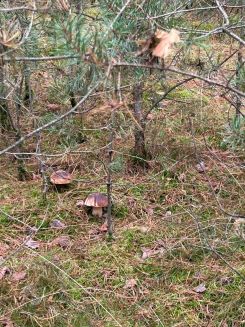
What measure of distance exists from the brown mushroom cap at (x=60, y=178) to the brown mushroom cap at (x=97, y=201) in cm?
31

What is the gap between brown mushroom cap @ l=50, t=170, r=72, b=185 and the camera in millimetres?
3445

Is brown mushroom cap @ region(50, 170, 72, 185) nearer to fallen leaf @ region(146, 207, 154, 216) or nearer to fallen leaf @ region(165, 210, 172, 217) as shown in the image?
fallen leaf @ region(146, 207, 154, 216)

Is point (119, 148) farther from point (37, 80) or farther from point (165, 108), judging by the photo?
point (37, 80)

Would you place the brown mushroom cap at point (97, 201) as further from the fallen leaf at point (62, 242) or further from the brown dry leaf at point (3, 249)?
the brown dry leaf at point (3, 249)

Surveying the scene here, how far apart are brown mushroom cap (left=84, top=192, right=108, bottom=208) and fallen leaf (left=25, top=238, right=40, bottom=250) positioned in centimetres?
41

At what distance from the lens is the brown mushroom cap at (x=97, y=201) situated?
3.20 metres

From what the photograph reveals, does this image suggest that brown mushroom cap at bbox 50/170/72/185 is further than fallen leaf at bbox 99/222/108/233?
Yes

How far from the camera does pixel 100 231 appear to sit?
125 inches

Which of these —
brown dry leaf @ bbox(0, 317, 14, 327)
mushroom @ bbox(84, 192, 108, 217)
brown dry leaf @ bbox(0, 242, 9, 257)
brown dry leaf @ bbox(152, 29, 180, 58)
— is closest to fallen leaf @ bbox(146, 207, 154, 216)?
mushroom @ bbox(84, 192, 108, 217)

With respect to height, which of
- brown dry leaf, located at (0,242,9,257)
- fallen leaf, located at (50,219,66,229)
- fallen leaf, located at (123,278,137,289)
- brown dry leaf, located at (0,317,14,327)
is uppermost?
fallen leaf, located at (50,219,66,229)

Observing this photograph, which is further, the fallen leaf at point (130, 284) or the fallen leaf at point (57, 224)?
the fallen leaf at point (57, 224)

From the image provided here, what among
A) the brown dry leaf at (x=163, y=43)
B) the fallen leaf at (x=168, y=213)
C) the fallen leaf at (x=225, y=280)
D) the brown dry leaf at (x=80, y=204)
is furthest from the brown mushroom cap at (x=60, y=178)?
the brown dry leaf at (x=163, y=43)

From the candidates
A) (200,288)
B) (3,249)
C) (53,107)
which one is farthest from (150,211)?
(53,107)

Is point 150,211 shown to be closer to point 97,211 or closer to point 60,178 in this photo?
point 97,211
